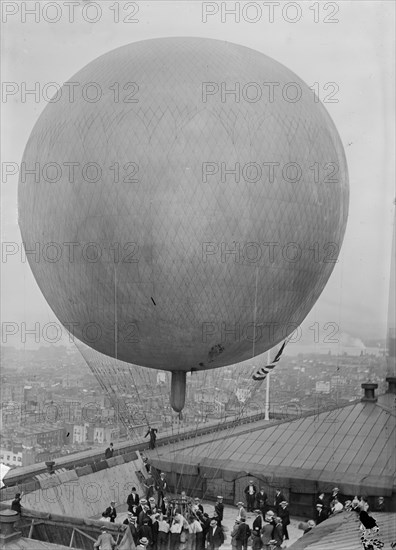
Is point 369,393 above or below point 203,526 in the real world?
above

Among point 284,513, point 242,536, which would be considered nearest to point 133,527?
point 242,536

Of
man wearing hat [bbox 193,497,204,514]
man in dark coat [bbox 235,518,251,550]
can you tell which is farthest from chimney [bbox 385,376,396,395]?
man in dark coat [bbox 235,518,251,550]

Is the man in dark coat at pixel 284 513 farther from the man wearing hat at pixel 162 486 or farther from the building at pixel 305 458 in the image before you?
the man wearing hat at pixel 162 486

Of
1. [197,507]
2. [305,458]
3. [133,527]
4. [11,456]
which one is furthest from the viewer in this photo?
[11,456]

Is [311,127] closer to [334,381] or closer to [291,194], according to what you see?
[291,194]

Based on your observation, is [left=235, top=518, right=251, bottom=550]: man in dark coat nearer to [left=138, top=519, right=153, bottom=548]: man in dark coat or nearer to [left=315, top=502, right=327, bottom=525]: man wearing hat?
[left=138, top=519, right=153, bottom=548]: man in dark coat

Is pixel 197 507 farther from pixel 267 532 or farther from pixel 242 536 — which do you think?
pixel 267 532
